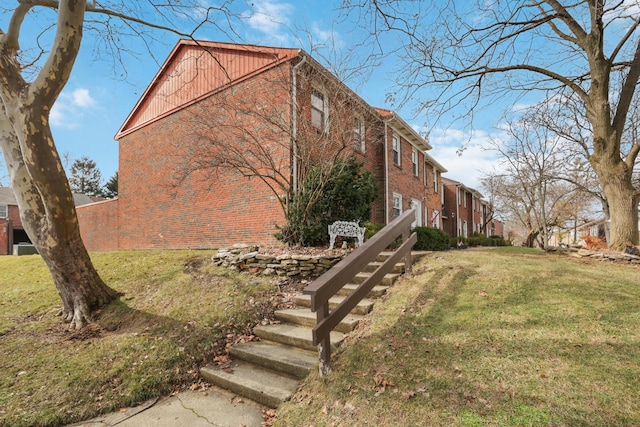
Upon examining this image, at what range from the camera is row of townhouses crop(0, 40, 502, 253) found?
25.8 ft

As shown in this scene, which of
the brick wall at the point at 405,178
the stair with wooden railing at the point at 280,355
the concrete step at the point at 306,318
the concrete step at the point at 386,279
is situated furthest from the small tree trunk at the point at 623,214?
the brick wall at the point at 405,178

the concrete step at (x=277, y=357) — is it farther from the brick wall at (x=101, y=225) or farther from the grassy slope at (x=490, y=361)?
the brick wall at (x=101, y=225)

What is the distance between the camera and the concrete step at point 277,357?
3376 mm

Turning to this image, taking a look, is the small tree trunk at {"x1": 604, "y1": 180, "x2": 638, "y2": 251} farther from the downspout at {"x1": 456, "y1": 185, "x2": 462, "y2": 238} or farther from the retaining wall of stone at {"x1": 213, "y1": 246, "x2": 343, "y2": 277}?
the downspout at {"x1": 456, "y1": 185, "x2": 462, "y2": 238}

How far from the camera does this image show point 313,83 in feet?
28.2

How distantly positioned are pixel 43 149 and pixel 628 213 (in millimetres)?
11197

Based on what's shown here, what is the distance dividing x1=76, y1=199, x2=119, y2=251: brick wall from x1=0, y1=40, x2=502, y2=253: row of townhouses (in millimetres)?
96

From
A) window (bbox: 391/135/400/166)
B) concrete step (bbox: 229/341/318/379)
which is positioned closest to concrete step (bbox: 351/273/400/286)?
concrete step (bbox: 229/341/318/379)

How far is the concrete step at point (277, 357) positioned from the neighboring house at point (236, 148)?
437cm

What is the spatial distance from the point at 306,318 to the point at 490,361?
226 centimetres

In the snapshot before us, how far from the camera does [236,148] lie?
25.8ft

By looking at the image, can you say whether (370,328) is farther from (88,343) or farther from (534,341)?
(88,343)

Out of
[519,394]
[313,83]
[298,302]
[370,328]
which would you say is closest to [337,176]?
[313,83]

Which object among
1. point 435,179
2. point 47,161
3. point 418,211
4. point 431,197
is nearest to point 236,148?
point 47,161
